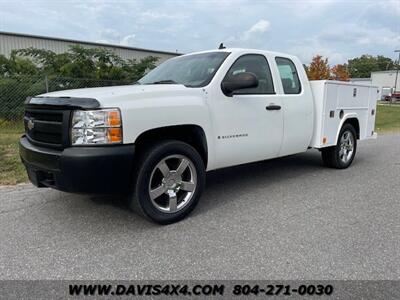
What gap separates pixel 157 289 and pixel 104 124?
152 centimetres

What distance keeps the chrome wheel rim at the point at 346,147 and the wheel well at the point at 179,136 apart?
3.39 m

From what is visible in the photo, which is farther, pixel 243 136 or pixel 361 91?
pixel 361 91

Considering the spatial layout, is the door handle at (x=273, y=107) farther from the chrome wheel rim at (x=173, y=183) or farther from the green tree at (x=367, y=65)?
the green tree at (x=367, y=65)

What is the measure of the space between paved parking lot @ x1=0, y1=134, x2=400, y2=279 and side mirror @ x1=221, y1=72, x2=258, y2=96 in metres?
1.45

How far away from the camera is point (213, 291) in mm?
2717

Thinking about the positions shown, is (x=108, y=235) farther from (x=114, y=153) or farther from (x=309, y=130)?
(x=309, y=130)

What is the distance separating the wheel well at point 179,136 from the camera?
12.2 feet

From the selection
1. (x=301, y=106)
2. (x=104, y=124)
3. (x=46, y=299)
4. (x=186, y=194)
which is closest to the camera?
(x=46, y=299)

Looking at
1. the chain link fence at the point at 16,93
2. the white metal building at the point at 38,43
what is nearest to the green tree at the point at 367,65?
the white metal building at the point at 38,43

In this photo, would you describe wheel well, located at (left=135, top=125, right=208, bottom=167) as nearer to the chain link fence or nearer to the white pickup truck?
the white pickup truck

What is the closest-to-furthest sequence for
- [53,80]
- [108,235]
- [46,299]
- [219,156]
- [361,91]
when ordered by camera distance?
[46,299] → [108,235] → [219,156] → [361,91] → [53,80]

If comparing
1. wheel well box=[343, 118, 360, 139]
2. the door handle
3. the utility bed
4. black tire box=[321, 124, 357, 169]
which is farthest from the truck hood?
wheel well box=[343, 118, 360, 139]

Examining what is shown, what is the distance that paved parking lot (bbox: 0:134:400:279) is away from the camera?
9.82 ft

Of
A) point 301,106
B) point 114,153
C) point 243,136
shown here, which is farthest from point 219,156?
point 301,106
